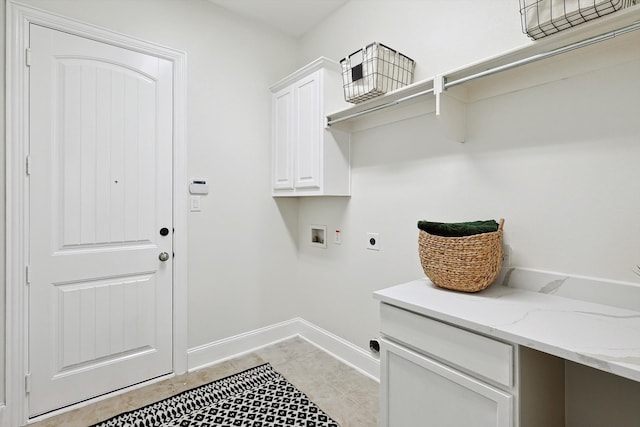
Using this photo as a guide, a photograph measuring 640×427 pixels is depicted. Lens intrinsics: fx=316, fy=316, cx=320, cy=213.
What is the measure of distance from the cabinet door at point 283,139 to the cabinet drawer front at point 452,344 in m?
1.42

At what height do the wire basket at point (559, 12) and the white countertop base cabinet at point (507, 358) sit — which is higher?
the wire basket at point (559, 12)

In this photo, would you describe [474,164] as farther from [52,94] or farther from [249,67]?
[52,94]

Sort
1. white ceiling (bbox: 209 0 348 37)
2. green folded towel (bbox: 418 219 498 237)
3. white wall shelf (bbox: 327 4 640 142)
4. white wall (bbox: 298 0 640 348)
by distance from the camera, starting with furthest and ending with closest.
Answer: white ceiling (bbox: 209 0 348 37) < green folded towel (bbox: 418 219 498 237) < white wall (bbox: 298 0 640 348) < white wall shelf (bbox: 327 4 640 142)

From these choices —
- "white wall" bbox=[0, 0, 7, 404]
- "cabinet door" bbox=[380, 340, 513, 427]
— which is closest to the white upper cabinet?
"cabinet door" bbox=[380, 340, 513, 427]

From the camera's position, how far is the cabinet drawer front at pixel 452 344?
101 centimetres

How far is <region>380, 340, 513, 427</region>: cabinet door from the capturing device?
105 cm

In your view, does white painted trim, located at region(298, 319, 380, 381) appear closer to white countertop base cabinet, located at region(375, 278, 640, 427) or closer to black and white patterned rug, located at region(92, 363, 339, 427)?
black and white patterned rug, located at region(92, 363, 339, 427)

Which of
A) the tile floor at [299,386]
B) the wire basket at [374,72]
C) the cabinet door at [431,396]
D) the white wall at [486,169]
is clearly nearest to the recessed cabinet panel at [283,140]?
the white wall at [486,169]

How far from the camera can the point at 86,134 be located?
191 cm

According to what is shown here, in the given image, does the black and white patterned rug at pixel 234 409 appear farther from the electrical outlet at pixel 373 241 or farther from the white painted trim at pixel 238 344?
the electrical outlet at pixel 373 241

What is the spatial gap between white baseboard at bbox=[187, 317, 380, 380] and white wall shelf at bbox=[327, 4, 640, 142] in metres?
1.62

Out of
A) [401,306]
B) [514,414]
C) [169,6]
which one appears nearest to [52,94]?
[169,6]

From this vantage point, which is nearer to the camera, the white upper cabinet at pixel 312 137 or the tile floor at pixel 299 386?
the tile floor at pixel 299 386

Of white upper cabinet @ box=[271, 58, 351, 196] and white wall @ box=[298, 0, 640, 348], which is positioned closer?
white wall @ box=[298, 0, 640, 348]
